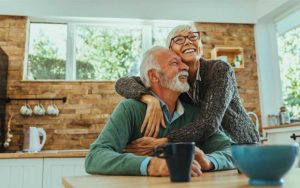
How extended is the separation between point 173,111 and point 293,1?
2.73 metres

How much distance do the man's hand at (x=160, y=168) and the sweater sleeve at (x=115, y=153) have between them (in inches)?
1.7

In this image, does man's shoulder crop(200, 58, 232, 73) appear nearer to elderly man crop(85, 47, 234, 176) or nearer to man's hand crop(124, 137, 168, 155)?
elderly man crop(85, 47, 234, 176)

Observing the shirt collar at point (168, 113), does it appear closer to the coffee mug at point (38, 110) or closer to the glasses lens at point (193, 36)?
the glasses lens at point (193, 36)

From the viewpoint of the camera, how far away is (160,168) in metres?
0.93

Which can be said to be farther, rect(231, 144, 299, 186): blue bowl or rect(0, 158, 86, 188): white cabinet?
rect(0, 158, 86, 188): white cabinet

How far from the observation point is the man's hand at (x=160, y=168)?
3.04ft

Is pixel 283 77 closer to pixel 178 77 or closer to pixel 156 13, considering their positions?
pixel 156 13

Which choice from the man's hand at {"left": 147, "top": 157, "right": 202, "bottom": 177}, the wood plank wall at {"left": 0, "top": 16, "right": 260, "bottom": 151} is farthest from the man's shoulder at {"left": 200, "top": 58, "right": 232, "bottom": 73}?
the wood plank wall at {"left": 0, "top": 16, "right": 260, "bottom": 151}

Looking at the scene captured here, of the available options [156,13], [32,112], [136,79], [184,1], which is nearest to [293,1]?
[184,1]

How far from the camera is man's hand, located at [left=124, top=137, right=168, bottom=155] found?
1249 mm

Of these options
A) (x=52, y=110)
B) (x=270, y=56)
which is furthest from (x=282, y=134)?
(x=52, y=110)

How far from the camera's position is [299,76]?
3.65 m

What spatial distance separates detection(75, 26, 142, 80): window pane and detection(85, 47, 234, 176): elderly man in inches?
84.3

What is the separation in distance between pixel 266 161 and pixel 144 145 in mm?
664
